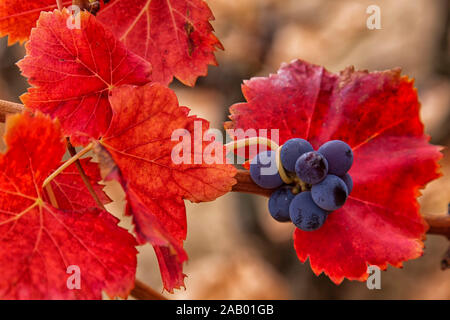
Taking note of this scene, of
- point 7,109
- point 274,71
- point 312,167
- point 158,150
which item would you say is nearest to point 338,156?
point 312,167

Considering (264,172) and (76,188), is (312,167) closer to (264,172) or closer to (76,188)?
(264,172)

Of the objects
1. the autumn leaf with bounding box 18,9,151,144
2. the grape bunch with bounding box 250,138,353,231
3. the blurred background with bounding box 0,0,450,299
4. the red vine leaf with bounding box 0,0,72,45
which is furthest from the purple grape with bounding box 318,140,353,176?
the blurred background with bounding box 0,0,450,299

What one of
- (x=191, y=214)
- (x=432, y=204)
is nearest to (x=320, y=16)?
(x=432, y=204)

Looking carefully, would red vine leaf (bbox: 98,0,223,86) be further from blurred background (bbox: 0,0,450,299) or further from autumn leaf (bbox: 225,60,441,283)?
blurred background (bbox: 0,0,450,299)

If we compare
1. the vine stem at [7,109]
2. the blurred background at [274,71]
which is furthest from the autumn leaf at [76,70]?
the blurred background at [274,71]

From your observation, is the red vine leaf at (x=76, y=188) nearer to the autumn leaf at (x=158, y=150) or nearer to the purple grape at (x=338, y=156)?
the autumn leaf at (x=158, y=150)

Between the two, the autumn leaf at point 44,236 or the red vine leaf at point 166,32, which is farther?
the red vine leaf at point 166,32
